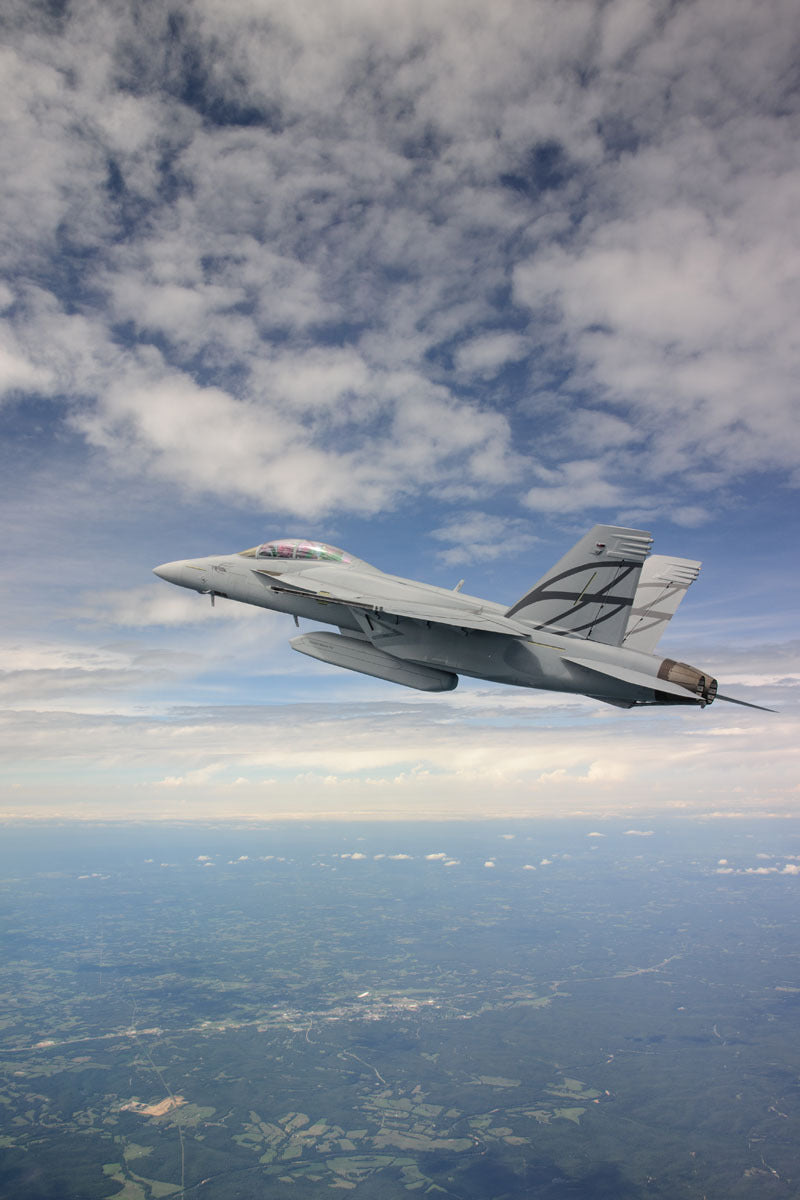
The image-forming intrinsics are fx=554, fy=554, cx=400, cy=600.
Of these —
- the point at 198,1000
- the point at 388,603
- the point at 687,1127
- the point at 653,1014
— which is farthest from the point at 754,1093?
the point at 388,603

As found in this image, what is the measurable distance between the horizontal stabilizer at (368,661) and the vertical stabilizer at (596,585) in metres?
3.44

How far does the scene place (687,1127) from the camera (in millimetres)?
91750

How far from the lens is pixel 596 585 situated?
1595 cm

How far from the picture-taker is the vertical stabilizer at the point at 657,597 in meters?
19.4

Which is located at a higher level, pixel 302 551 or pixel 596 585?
pixel 302 551

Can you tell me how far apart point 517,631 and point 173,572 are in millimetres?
12788

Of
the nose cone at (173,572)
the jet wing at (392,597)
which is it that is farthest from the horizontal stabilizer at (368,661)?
the nose cone at (173,572)

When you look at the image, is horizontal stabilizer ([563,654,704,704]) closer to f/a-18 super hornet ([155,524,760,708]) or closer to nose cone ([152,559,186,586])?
f/a-18 super hornet ([155,524,760,708])

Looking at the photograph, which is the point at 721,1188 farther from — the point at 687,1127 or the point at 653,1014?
the point at 653,1014

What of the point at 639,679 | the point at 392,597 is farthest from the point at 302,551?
the point at 639,679

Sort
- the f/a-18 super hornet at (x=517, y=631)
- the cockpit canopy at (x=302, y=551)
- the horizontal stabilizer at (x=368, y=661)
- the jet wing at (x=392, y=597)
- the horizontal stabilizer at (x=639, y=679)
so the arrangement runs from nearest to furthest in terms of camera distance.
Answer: the horizontal stabilizer at (x=639, y=679) → the jet wing at (x=392, y=597) → the f/a-18 super hornet at (x=517, y=631) → the horizontal stabilizer at (x=368, y=661) → the cockpit canopy at (x=302, y=551)

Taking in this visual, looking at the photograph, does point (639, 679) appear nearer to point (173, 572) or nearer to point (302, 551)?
point (302, 551)

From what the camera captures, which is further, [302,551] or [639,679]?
[302,551]

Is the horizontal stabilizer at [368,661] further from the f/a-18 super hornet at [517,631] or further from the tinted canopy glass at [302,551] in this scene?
the tinted canopy glass at [302,551]
